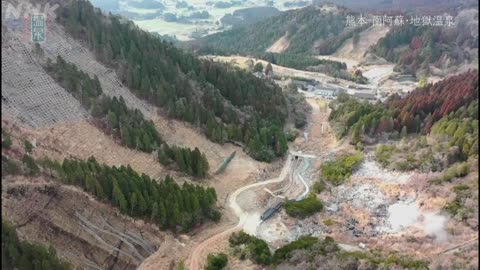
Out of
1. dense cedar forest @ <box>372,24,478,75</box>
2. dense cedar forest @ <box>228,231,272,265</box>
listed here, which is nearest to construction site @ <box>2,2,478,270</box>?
dense cedar forest @ <box>228,231,272,265</box>

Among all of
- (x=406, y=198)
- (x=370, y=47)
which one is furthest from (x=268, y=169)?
(x=370, y=47)

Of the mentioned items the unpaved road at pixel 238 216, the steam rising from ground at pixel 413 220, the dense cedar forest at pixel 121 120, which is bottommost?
the unpaved road at pixel 238 216

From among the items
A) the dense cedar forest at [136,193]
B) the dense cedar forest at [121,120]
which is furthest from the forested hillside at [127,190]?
the dense cedar forest at [121,120]

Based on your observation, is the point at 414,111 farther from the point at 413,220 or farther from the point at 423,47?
the point at 423,47

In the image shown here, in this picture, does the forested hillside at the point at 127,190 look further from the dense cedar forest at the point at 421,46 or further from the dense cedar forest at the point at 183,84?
the dense cedar forest at the point at 421,46

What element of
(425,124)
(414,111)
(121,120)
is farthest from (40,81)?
(425,124)

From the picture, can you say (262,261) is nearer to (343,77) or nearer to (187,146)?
(187,146)
